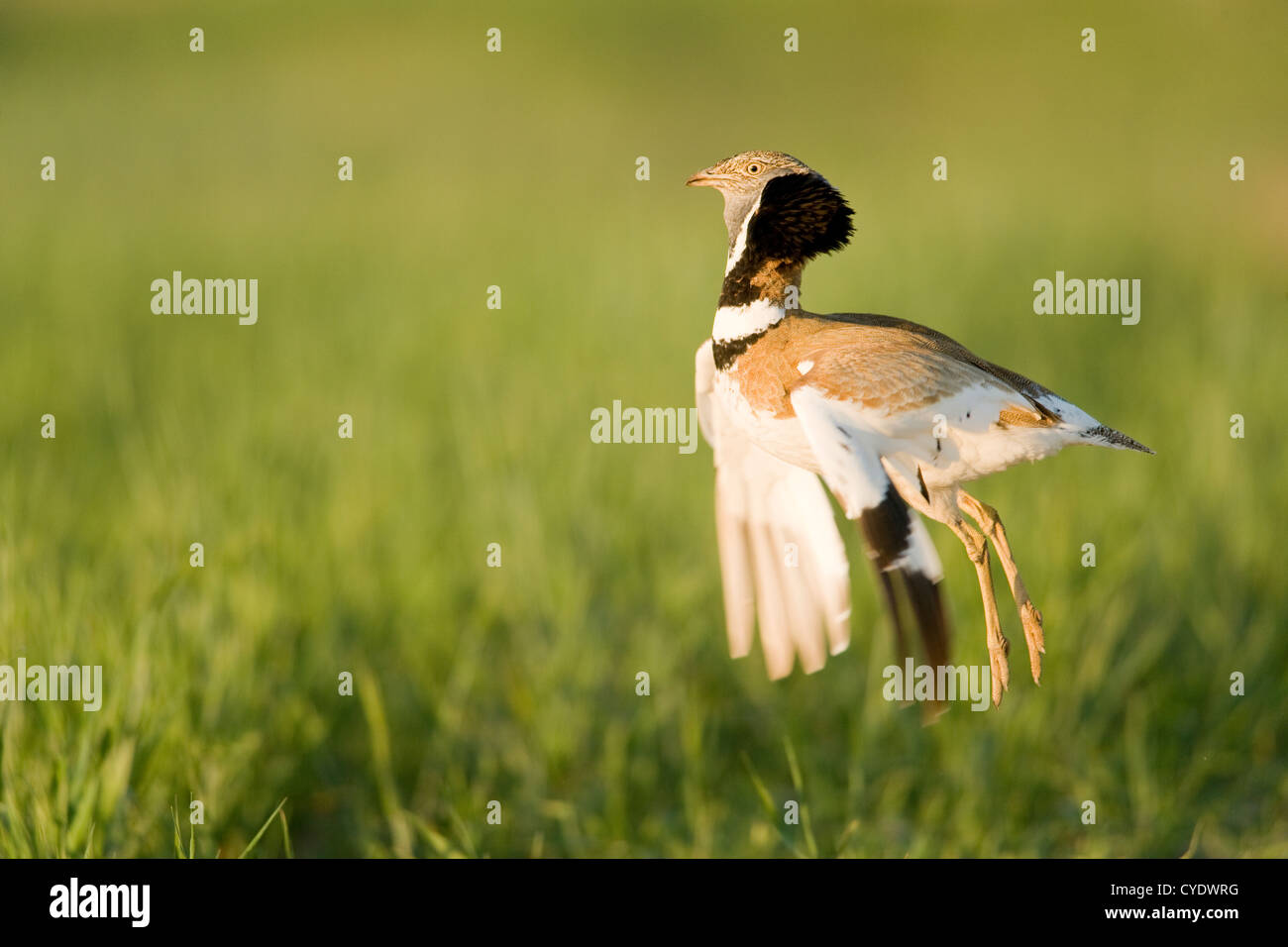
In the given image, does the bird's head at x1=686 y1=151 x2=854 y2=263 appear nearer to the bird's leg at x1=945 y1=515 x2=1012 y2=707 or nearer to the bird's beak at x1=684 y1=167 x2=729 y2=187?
the bird's beak at x1=684 y1=167 x2=729 y2=187

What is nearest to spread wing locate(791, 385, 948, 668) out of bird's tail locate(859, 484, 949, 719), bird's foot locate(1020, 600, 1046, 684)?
bird's tail locate(859, 484, 949, 719)

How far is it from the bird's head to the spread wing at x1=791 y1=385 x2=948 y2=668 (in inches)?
5.1

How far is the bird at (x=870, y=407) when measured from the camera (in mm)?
964

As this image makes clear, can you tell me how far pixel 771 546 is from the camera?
1.37 meters

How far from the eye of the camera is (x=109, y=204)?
9992mm

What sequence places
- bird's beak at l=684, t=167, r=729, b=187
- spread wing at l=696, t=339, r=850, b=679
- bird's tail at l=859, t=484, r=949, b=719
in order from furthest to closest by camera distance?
spread wing at l=696, t=339, r=850, b=679
bird's beak at l=684, t=167, r=729, b=187
bird's tail at l=859, t=484, r=949, b=719

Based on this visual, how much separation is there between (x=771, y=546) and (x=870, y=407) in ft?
1.27

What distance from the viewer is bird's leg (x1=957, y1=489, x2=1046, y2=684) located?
97 cm

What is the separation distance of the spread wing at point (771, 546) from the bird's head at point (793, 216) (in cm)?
23

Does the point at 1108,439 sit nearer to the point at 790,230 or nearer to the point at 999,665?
the point at 999,665

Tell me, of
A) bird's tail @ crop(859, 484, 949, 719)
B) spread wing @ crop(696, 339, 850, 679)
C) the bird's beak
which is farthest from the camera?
spread wing @ crop(696, 339, 850, 679)

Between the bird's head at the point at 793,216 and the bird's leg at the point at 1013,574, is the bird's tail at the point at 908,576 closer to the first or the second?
the bird's leg at the point at 1013,574
